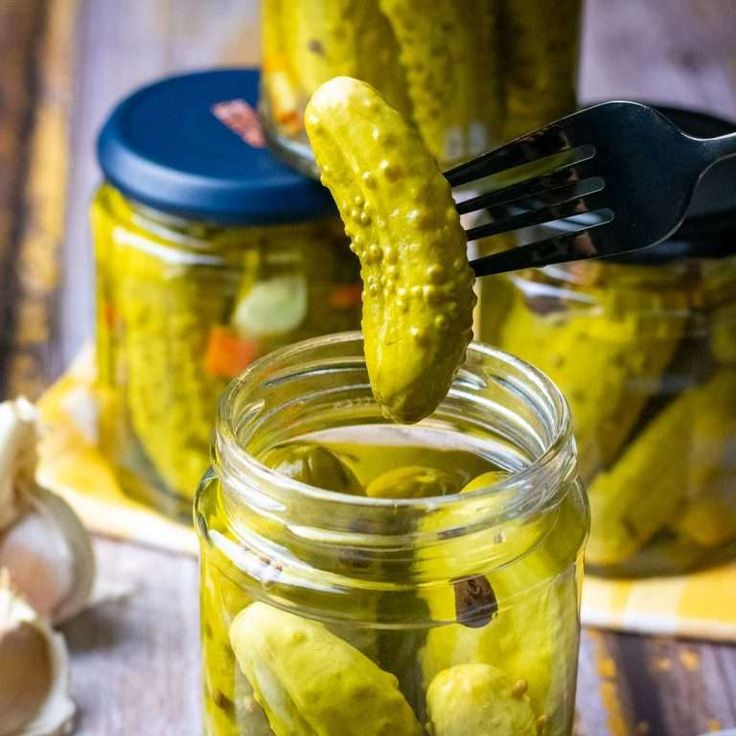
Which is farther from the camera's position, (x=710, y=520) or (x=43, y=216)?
(x=43, y=216)

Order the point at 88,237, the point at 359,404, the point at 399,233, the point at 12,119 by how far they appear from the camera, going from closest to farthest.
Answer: the point at 399,233, the point at 359,404, the point at 88,237, the point at 12,119

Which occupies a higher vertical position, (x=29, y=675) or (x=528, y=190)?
(x=528, y=190)

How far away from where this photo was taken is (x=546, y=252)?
614mm

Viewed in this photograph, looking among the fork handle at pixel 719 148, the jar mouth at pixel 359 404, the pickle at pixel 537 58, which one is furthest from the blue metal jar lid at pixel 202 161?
the fork handle at pixel 719 148

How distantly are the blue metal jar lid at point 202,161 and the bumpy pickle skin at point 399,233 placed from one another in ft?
1.05

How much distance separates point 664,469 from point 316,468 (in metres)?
0.34

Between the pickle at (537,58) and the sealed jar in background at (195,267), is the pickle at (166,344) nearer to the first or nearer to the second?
the sealed jar in background at (195,267)

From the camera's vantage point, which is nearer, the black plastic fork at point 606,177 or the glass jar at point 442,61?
the black plastic fork at point 606,177

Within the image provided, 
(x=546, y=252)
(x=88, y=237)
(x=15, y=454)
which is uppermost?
(x=546, y=252)

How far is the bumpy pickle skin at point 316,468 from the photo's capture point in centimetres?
61

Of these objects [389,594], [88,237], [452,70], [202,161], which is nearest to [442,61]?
[452,70]

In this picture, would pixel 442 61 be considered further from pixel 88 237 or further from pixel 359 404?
pixel 88 237

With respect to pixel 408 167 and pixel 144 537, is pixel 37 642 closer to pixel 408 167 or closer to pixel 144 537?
pixel 144 537

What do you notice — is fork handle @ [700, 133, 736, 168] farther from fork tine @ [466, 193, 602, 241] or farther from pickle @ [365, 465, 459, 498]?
pickle @ [365, 465, 459, 498]
